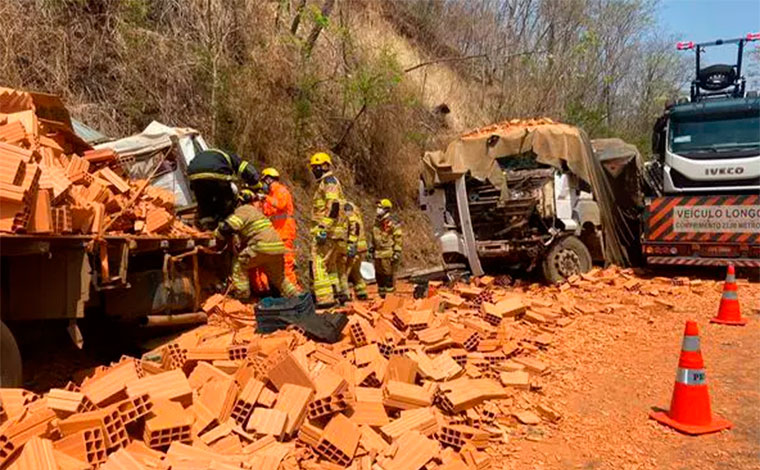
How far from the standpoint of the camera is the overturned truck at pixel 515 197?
29.3ft

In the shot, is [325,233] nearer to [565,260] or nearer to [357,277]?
[357,277]

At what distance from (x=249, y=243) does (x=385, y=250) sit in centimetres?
341

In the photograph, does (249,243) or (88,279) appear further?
(249,243)

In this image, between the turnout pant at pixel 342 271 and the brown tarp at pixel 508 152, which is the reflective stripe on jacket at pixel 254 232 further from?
the brown tarp at pixel 508 152

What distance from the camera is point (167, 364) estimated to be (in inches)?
172

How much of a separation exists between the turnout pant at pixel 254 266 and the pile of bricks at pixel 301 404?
977 millimetres

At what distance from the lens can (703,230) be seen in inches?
366

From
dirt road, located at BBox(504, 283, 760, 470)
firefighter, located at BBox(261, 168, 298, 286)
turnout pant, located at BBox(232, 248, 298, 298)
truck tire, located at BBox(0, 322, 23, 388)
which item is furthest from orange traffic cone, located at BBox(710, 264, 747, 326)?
truck tire, located at BBox(0, 322, 23, 388)

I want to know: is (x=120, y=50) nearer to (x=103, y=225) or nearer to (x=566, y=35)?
(x=103, y=225)

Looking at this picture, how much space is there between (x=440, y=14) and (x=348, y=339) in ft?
63.6

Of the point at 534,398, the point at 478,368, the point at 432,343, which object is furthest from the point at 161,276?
the point at 534,398

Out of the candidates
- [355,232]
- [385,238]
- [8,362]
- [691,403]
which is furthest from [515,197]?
[8,362]

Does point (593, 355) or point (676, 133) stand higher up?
point (676, 133)

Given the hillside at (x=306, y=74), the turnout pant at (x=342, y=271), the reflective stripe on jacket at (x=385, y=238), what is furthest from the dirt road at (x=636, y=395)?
the hillside at (x=306, y=74)
